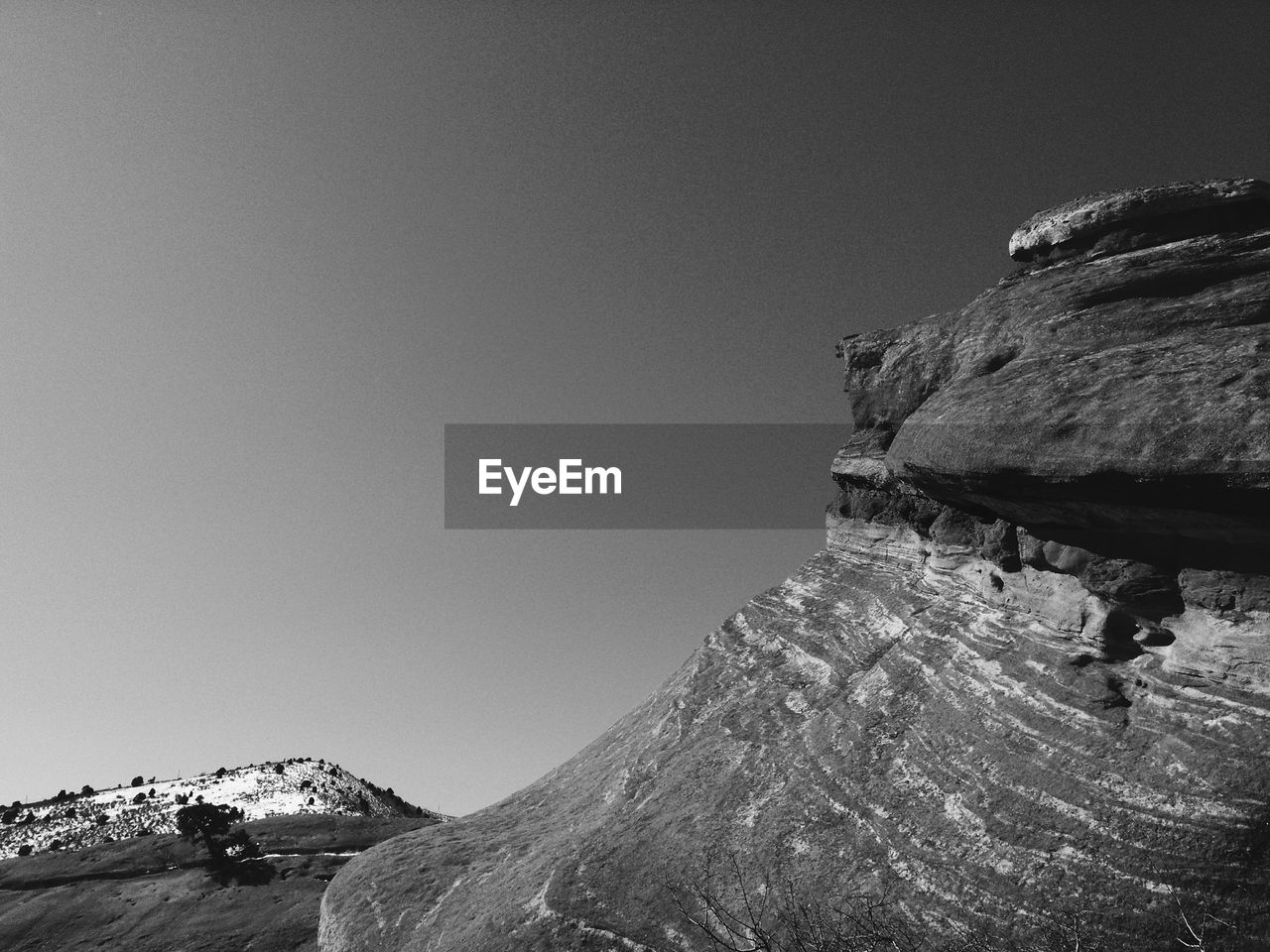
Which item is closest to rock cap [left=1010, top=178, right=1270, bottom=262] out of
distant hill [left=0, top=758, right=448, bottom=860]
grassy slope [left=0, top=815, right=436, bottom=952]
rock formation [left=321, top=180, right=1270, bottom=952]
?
rock formation [left=321, top=180, right=1270, bottom=952]

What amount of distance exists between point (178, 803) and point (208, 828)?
69.7 ft

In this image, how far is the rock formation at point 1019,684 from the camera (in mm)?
14328

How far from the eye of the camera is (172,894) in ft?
125

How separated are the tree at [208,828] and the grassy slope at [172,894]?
0.70 m

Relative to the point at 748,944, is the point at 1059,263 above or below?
above

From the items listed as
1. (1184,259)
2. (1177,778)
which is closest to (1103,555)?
(1177,778)

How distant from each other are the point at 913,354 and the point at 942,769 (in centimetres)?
1297

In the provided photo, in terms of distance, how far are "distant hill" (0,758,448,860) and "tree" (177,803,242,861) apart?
13.4 feet

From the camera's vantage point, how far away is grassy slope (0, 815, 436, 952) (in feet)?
112

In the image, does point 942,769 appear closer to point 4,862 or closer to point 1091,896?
point 1091,896

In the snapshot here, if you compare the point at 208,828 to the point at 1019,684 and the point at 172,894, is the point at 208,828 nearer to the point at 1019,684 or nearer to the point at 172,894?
the point at 172,894

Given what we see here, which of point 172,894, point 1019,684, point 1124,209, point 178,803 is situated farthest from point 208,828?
point 1124,209

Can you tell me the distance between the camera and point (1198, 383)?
1543 cm

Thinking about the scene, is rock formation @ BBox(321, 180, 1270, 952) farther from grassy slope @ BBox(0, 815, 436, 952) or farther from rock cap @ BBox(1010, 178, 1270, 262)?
grassy slope @ BBox(0, 815, 436, 952)
